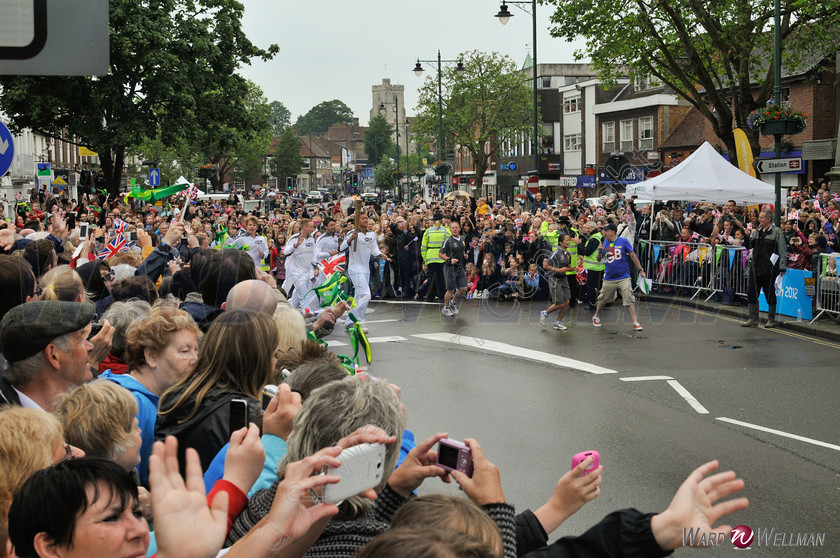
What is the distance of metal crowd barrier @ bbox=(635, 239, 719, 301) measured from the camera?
17844mm

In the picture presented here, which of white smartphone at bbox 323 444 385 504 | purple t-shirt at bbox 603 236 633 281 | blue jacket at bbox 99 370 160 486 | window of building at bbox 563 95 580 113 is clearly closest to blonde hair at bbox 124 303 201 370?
blue jacket at bbox 99 370 160 486

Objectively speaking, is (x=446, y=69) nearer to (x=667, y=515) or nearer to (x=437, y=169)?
(x=437, y=169)

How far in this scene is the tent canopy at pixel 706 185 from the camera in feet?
65.5

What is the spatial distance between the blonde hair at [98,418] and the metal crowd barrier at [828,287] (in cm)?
1306

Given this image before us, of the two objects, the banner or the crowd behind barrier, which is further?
the banner

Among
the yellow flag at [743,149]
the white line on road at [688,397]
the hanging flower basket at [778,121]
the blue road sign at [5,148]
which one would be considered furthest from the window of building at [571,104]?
the blue road sign at [5,148]

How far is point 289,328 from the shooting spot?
539 centimetres

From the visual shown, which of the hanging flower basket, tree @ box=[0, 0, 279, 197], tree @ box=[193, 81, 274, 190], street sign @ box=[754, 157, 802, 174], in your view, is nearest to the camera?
street sign @ box=[754, 157, 802, 174]

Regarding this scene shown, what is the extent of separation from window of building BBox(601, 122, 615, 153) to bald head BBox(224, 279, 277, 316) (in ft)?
186

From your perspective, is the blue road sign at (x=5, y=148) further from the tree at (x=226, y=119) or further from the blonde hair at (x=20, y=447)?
the tree at (x=226, y=119)

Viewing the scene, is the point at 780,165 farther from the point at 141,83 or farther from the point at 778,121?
the point at 141,83

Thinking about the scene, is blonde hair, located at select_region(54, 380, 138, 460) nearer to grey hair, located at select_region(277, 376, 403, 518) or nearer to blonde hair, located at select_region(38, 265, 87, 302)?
grey hair, located at select_region(277, 376, 403, 518)

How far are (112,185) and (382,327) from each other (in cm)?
2404

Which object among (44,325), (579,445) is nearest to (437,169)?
(579,445)
